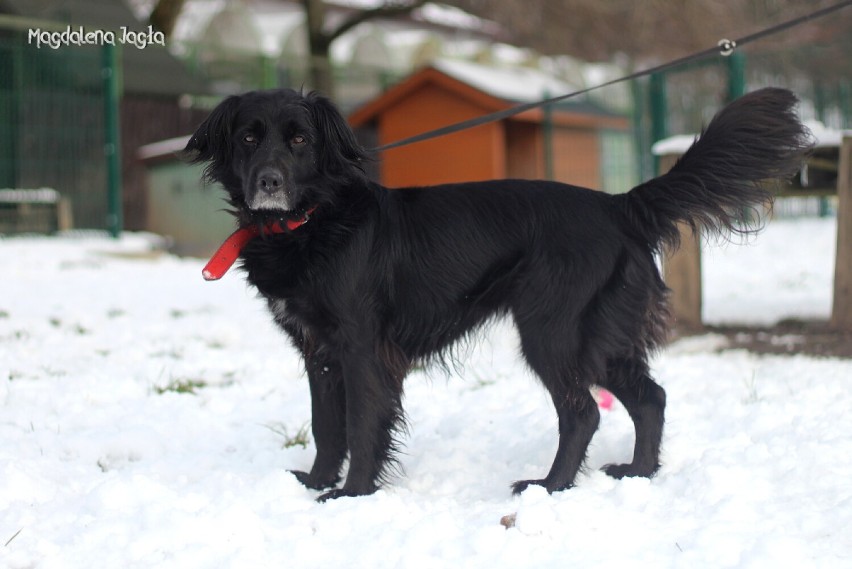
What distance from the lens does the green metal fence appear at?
30.3 ft

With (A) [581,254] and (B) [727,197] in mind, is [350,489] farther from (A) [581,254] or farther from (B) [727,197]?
(B) [727,197]

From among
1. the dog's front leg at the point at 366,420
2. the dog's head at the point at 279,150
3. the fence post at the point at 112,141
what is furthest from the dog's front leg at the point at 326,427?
the fence post at the point at 112,141

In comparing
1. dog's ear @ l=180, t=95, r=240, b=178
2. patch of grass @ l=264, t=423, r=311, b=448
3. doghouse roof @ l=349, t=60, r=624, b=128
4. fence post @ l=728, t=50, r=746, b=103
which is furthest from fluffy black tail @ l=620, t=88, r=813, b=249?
doghouse roof @ l=349, t=60, r=624, b=128

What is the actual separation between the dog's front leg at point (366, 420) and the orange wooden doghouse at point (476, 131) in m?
9.35

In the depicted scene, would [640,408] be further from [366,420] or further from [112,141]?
[112,141]

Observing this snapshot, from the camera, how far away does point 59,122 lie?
9.64 metres

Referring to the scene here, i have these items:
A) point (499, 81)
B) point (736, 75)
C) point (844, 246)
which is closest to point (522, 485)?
point (844, 246)

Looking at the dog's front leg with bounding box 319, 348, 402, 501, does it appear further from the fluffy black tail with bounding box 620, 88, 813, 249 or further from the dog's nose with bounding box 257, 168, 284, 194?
the fluffy black tail with bounding box 620, 88, 813, 249

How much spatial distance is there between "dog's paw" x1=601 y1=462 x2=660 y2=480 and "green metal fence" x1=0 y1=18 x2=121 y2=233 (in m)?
8.20

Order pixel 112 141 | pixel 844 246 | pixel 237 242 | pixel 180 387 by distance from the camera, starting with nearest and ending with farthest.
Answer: pixel 237 242, pixel 180 387, pixel 844 246, pixel 112 141

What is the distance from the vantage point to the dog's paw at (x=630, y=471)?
8.63 ft

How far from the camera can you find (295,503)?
2449mm

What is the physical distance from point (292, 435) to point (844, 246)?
3027 mm

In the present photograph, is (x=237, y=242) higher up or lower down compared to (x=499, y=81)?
lower down
